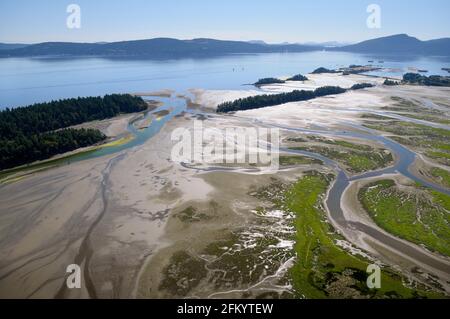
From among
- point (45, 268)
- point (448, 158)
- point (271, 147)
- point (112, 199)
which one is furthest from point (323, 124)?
point (45, 268)

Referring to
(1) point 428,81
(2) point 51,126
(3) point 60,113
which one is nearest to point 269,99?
(3) point 60,113

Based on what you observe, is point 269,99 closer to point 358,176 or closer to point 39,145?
point 358,176

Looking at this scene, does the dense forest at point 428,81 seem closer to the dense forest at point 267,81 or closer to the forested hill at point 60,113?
the dense forest at point 267,81

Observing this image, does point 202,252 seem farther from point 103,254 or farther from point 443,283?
point 443,283

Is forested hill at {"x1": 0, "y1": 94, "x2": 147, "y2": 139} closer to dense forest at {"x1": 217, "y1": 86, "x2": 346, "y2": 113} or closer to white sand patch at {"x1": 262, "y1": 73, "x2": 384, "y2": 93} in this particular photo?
dense forest at {"x1": 217, "y1": 86, "x2": 346, "y2": 113}

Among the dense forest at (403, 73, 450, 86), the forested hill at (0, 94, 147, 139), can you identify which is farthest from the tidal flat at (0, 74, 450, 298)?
the dense forest at (403, 73, 450, 86)

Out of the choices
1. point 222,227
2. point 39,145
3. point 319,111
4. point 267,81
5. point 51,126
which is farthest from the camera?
point 267,81
